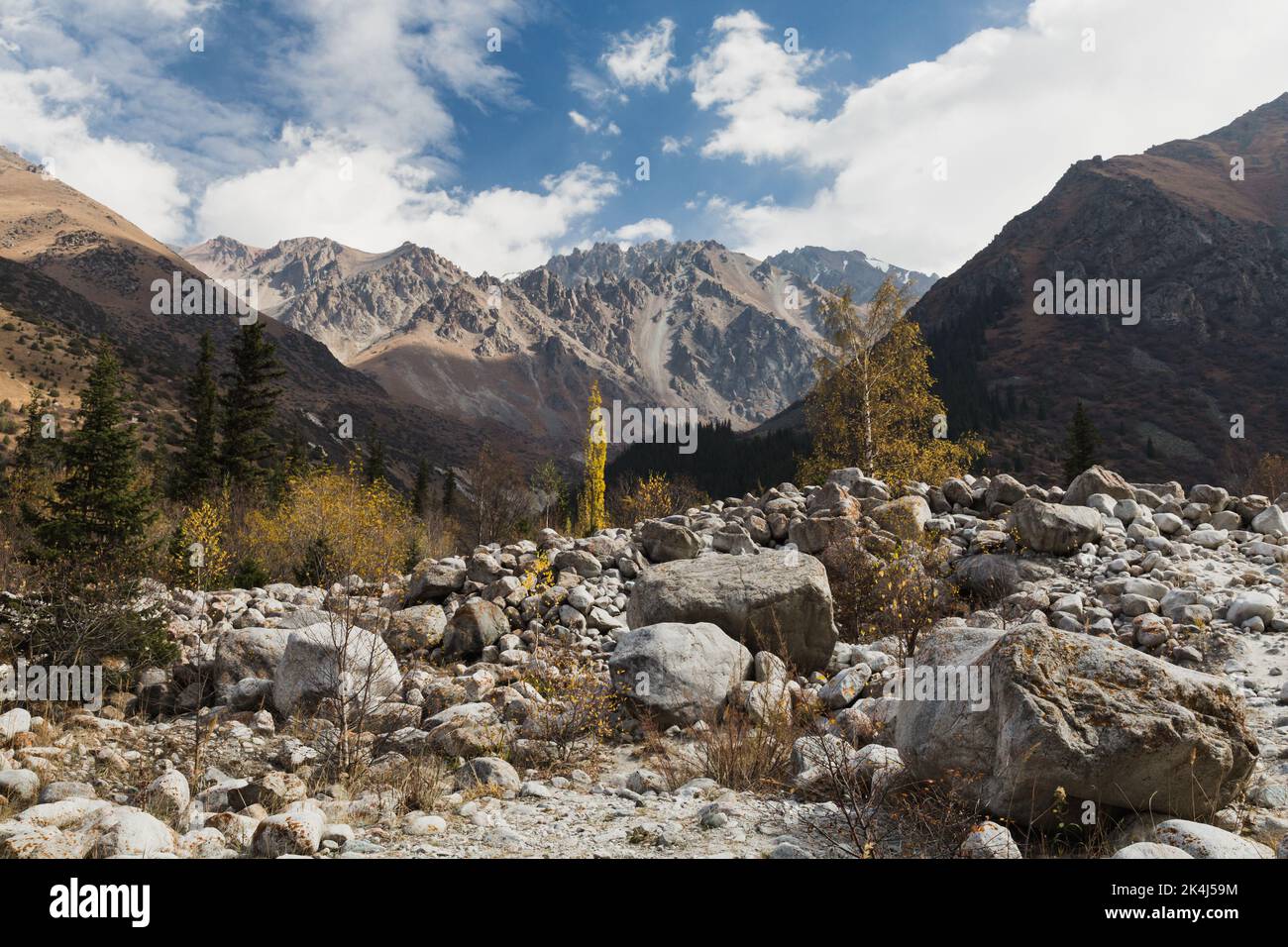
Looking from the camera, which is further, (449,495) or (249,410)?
(449,495)

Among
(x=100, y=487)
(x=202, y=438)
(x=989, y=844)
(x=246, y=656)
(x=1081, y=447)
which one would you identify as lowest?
(x=246, y=656)

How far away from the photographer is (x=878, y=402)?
22.6 meters

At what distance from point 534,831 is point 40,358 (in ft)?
298

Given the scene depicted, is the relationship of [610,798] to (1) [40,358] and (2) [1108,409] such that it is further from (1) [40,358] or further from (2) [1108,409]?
(2) [1108,409]

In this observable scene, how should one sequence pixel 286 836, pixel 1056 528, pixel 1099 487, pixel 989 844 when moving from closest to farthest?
pixel 989 844 → pixel 286 836 → pixel 1056 528 → pixel 1099 487

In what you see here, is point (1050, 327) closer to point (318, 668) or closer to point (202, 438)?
point (202, 438)

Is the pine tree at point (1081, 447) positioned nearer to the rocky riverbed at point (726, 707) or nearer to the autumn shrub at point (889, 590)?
the rocky riverbed at point (726, 707)

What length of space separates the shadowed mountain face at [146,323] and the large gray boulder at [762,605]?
264 feet

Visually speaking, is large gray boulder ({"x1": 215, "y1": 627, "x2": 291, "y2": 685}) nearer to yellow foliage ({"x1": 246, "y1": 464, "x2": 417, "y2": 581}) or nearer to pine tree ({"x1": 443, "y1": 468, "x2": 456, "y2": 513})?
yellow foliage ({"x1": 246, "y1": 464, "x2": 417, "y2": 581})

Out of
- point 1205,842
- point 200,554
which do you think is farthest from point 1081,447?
point 200,554

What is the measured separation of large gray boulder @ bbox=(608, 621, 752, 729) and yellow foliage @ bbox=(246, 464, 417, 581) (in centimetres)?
1169

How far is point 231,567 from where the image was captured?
2030 centimetres

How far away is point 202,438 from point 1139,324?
150068 millimetres
